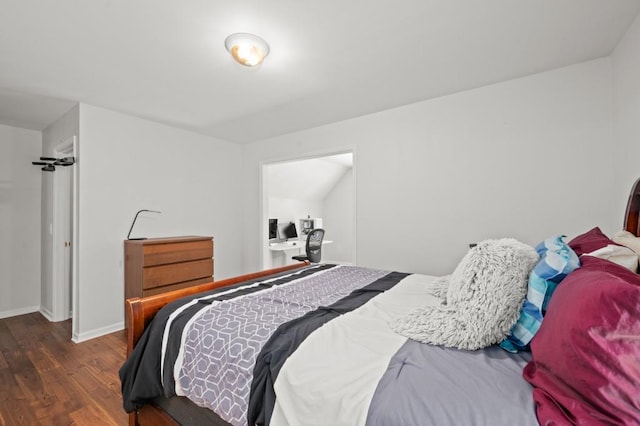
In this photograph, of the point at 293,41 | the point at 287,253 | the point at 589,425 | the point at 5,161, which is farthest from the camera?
the point at 287,253

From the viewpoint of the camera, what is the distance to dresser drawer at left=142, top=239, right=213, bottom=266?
2881 millimetres

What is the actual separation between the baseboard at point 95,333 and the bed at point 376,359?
1.85m

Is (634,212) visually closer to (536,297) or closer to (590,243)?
(590,243)

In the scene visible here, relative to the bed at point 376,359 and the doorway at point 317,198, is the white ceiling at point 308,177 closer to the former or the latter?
the doorway at point 317,198

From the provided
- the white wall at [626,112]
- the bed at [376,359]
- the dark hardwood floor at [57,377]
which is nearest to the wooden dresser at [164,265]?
the dark hardwood floor at [57,377]

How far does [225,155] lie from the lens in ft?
14.1

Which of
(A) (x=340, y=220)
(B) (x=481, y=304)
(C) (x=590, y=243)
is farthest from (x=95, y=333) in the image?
(A) (x=340, y=220)

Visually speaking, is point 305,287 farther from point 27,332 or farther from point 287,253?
point 287,253

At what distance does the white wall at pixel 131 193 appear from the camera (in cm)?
291

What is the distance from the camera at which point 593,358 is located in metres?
0.68

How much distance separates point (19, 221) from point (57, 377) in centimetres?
248

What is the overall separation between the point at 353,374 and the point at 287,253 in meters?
5.04

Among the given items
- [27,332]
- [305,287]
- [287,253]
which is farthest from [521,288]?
[287,253]

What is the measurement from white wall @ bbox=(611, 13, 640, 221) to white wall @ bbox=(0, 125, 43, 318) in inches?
229
